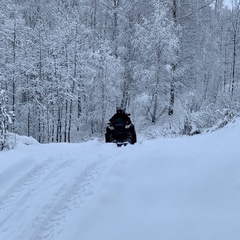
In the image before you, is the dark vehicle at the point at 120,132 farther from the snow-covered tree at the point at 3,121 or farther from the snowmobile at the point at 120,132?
the snow-covered tree at the point at 3,121

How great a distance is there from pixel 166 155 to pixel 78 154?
9.53ft

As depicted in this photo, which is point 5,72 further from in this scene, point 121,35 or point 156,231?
point 156,231

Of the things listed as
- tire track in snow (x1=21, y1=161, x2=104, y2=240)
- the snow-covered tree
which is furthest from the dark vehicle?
tire track in snow (x1=21, y1=161, x2=104, y2=240)

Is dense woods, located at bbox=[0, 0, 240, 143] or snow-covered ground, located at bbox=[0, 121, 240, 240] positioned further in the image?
dense woods, located at bbox=[0, 0, 240, 143]

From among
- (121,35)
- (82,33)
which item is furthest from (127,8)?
(82,33)

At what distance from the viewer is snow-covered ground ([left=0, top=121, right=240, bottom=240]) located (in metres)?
3.36

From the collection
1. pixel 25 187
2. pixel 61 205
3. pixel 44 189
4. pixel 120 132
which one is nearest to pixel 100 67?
pixel 120 132

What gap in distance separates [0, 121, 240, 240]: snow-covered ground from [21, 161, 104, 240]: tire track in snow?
1 cm

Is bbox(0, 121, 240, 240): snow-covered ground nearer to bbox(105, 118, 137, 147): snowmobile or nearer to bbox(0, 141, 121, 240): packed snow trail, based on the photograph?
bbox(0, 141, 121, 240): packed snow trail

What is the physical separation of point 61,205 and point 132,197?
3.89 ft

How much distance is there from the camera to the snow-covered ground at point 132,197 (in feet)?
11.0

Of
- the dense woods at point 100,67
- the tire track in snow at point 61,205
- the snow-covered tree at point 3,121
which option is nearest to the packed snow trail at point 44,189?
the tire track in snow at point 61,205

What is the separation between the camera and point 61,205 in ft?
14.8

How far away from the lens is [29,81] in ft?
66.7
